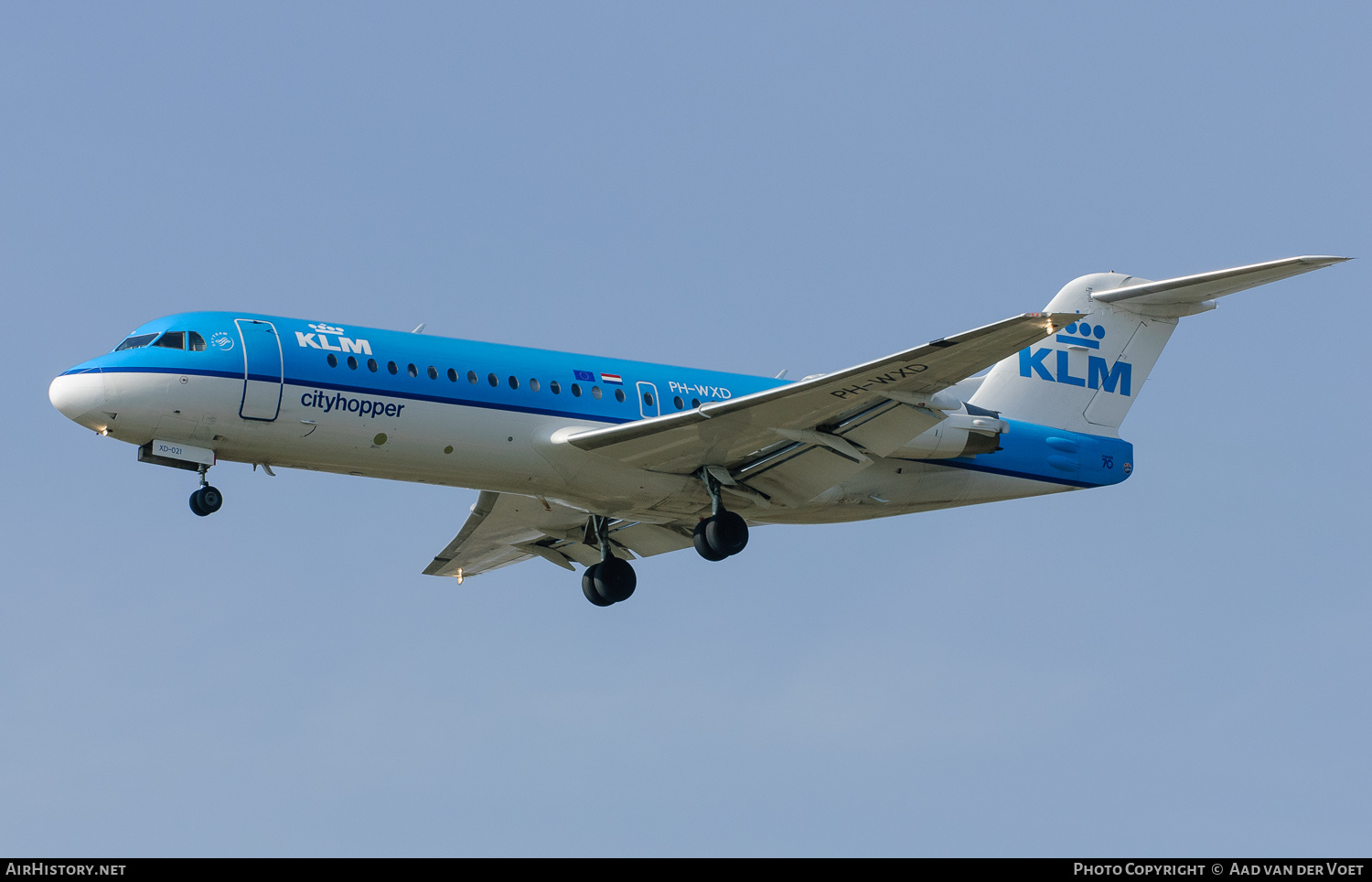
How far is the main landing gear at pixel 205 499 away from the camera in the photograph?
21.4 m

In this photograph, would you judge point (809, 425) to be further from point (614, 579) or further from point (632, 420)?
point (614, 579)

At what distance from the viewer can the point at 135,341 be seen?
2152cm

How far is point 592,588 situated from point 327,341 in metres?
7.41

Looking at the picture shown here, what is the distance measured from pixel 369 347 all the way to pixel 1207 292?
1391cm

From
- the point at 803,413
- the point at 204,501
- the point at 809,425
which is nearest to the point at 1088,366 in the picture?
the point at 809,425

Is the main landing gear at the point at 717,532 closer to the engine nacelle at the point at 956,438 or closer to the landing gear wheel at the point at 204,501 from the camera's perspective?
the engine nacelle at the point at 956,438

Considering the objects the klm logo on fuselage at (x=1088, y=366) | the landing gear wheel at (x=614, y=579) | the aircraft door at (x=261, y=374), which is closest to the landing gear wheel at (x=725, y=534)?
→ the landing gear wheel at (x=614, y=579)

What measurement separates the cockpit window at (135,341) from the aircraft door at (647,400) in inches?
285

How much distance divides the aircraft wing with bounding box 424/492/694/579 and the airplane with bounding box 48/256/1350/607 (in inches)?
1.9

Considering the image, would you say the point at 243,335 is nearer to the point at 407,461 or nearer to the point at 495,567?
the point at 407,461

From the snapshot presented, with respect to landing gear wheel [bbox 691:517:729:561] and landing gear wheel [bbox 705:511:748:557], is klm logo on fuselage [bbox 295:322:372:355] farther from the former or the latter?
landing gear wheel [bbox 705:511:748:557]

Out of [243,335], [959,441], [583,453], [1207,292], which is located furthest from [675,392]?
[1207,292]

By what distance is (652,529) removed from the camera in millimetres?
27797

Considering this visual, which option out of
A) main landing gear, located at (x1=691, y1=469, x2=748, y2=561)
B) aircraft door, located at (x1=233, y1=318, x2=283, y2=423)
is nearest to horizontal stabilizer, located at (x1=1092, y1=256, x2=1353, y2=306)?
main landing gear, located at (x1=691, y1=469, x2=748, y2=561)
